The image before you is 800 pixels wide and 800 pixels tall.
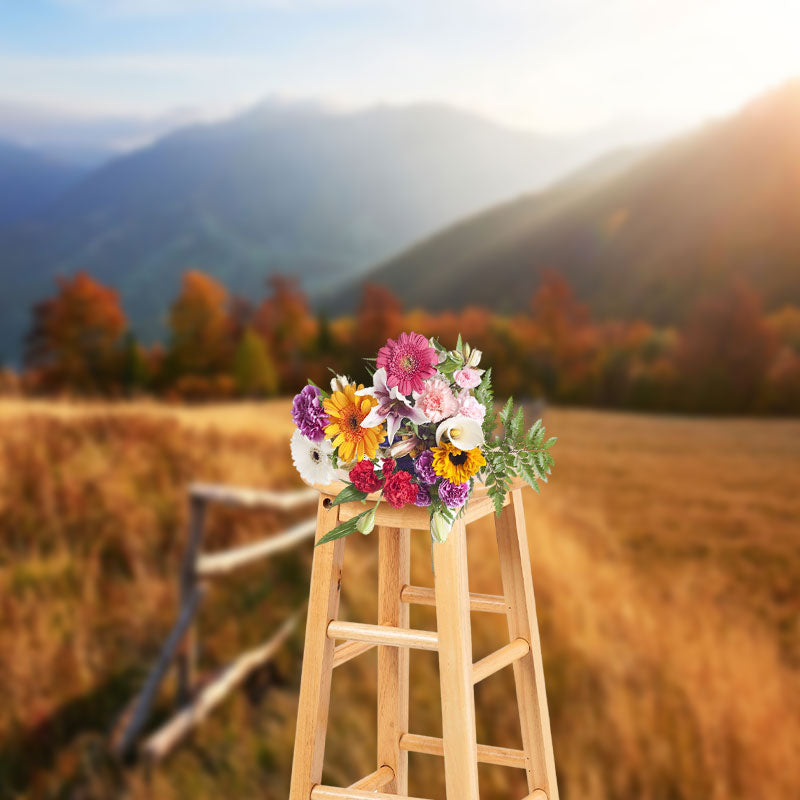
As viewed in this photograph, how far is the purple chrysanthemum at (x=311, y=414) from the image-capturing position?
196 centimetres

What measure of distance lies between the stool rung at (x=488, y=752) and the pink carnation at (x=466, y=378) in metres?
1.07

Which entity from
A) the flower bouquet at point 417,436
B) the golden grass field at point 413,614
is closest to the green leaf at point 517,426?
the flower bouquet at point 417,436

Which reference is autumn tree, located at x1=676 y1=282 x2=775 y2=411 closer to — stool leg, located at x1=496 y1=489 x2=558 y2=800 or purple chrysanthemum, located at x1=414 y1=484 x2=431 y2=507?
stool leg, located at x1=496 y1=489 x2=558 y2=800

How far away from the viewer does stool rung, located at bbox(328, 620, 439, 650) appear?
78.6 inches

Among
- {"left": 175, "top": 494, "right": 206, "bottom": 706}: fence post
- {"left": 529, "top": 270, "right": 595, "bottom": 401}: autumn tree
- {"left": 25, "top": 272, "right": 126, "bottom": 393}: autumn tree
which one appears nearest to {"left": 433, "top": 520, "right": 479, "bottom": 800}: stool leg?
{"left": 175, "top": 494, "right": 206, "bottom": 706}: fence post

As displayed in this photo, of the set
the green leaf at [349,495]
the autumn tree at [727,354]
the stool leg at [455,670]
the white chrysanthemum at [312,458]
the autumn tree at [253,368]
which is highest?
the autumn tree at [253,368]

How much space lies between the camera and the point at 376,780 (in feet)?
7.84

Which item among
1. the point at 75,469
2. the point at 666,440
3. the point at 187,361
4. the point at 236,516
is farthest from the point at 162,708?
the point at 187,361

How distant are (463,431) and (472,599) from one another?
0.71 meters

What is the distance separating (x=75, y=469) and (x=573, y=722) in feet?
17.5

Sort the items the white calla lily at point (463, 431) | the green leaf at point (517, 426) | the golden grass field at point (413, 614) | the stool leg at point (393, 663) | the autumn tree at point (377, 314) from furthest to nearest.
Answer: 1. the autumn tree at point (377, 314)
2. the golden grass field at point (413, 614)
3. the stool leg at point (393, 663)
4. the green leaf at point (517, 426)
5. the white calla lily at point (463, 431)

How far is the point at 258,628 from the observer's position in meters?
6.40

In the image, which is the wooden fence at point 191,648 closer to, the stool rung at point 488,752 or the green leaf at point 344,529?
the stool rung at point 488,752

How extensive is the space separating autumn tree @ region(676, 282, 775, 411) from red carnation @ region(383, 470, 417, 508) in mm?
10074
